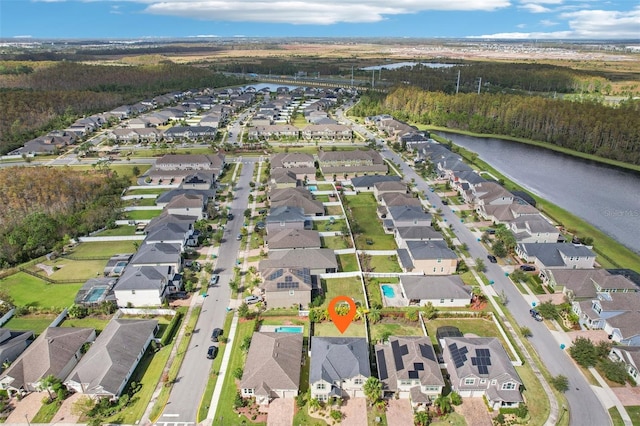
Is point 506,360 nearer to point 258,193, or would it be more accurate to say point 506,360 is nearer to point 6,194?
point 258,193

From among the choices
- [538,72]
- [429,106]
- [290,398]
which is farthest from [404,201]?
[538,72]

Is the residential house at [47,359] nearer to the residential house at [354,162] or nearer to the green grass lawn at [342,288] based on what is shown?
the green grass lawn at [342,288]

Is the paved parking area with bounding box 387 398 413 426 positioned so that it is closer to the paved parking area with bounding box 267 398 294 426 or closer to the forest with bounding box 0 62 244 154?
the paved parking area with bounding box 267 398 294 426

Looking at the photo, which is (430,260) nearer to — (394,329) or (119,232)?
(394,329)

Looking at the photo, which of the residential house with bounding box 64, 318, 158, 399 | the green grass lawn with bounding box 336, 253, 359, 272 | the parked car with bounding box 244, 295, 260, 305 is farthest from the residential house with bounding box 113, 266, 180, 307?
the green grass lawn with bounding box 336, 253, 359, 272

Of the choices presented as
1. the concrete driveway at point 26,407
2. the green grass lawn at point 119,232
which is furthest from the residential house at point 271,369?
the green grass lawn at point 119,232

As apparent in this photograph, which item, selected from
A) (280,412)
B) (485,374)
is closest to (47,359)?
(280,412)
